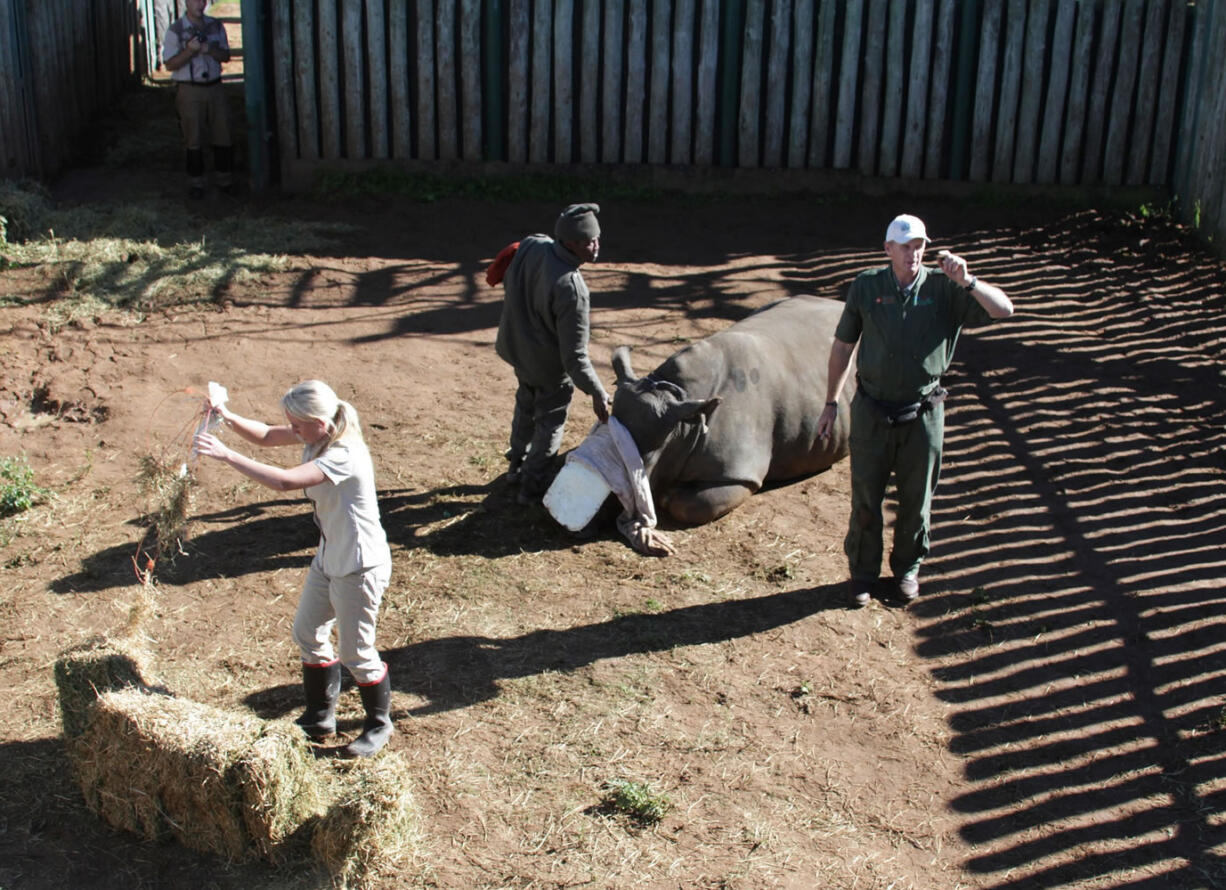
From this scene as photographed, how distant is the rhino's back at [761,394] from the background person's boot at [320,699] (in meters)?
2.75

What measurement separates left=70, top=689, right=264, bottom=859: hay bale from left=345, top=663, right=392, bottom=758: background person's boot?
0.58m

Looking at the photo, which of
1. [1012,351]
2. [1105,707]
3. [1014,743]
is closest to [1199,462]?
[1012,351]

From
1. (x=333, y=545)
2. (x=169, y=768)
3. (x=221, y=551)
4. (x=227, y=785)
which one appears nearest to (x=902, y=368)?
(x=333, y=545)

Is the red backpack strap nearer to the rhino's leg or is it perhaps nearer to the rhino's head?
the rhino's head

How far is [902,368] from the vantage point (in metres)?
5.96

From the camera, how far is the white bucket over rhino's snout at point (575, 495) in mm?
6930

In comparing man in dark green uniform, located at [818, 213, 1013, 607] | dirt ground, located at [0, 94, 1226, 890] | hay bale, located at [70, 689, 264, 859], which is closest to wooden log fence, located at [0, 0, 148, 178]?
dirt ground, located at [0, 94, 1226, 890]

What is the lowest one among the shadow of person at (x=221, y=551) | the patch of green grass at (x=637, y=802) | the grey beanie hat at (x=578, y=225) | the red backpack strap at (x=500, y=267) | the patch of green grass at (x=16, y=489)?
the patch of green grass at (x=637, y=802)

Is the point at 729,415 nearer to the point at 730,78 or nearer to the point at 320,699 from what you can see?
the point at 320,699

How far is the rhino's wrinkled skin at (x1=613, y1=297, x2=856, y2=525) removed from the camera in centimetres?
711

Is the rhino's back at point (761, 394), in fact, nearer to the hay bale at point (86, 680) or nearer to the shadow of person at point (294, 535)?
the shadow of person at point (294, 535)

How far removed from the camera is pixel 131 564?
6723mm

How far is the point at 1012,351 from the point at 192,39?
864 cm

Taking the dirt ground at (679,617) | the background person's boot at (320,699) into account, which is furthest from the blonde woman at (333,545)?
the dirt ground at (679,617)
